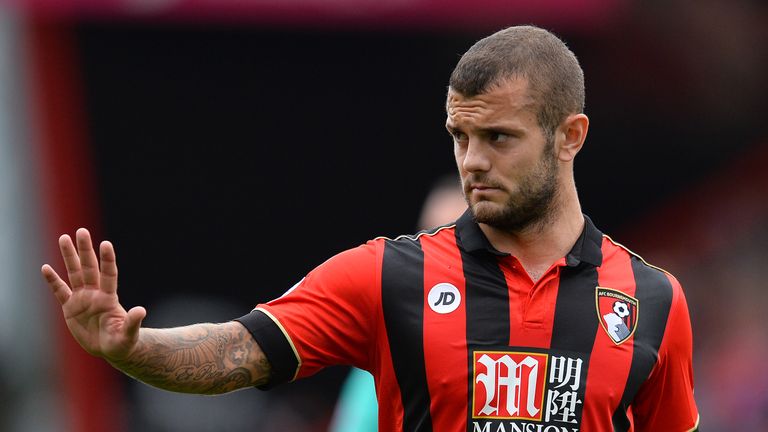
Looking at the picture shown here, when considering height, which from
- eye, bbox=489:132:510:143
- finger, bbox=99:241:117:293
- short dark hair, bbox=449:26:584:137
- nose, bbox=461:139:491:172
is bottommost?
finger, bbox=99:241:117:293

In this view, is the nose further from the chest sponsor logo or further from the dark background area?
the dark background area

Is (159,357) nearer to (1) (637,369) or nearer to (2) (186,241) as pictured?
(1) (637,369)

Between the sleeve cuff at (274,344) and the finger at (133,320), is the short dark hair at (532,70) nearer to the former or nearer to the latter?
the sleeve cuff at (274,344)

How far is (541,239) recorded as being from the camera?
13.3ft

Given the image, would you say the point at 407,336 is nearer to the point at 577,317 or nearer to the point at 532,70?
the point at 577,317

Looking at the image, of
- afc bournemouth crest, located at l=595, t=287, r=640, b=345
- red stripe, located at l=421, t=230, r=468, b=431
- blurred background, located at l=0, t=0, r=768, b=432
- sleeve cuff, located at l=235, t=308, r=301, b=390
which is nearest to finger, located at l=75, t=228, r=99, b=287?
sleeve cuff, located at l=235, t=308, r=301, b=390

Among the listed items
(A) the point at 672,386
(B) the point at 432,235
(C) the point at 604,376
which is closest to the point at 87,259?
(B) the point at 432,235

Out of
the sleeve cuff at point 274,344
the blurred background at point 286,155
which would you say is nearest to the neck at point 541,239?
the sleeve cuff at point 274,344

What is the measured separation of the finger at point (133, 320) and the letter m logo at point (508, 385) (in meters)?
0.87

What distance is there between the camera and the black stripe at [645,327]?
390 centimetres

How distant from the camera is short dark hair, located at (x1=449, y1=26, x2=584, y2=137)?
3.89m

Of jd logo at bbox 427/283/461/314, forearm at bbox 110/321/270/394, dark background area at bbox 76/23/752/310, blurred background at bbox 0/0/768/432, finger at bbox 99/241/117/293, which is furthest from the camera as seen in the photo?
dark background area at bbox 76/23/752/310

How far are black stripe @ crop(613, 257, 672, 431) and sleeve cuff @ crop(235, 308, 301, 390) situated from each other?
0.86 meters

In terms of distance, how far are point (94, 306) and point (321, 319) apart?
60 centimetres
